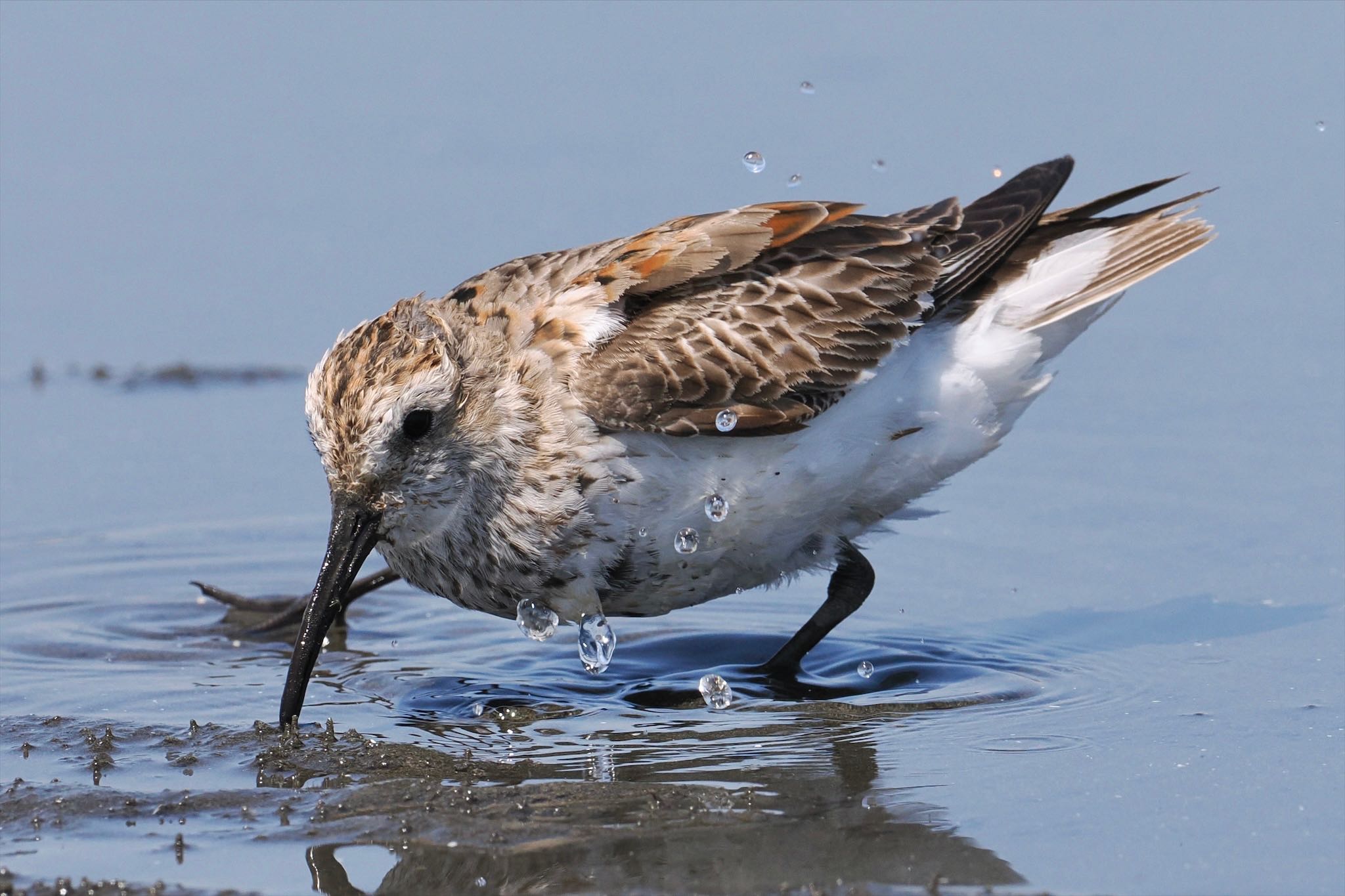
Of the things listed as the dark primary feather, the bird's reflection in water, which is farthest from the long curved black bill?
the bird's reflection in water

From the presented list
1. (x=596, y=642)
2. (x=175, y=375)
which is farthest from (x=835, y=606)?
(x=175, y=375)

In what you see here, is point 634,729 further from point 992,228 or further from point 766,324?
point 992,228

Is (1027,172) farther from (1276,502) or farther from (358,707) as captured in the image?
(358,707)

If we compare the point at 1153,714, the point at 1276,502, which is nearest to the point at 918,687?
the point at 1153,714

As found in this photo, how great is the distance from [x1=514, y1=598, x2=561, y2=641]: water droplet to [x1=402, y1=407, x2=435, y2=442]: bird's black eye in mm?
861

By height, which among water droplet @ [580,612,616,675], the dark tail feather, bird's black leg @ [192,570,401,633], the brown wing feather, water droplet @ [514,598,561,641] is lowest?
water droplet @ [580,612,616,675]

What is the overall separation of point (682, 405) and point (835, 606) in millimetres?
1474

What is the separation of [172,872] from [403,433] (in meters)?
2.14

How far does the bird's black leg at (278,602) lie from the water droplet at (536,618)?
1.27m

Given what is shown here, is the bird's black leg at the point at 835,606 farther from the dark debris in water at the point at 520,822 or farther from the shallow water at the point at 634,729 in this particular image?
the dark debris in water at the point at 520,822

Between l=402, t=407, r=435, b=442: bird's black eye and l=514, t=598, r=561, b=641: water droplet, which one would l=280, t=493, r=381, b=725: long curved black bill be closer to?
l=402, t=407, r=435, b=442: bird's black eye

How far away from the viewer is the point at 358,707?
7.22 meters

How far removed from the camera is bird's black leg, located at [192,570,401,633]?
8.38 meters

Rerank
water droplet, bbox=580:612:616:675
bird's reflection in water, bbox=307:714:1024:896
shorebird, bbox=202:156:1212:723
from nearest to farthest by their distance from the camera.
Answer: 1. bird's reflection in water, bbox=307:714:1024:896
2. shorebird, bbox=202:156:1212:723
3. water droplet, bbox=580:612:616:675
